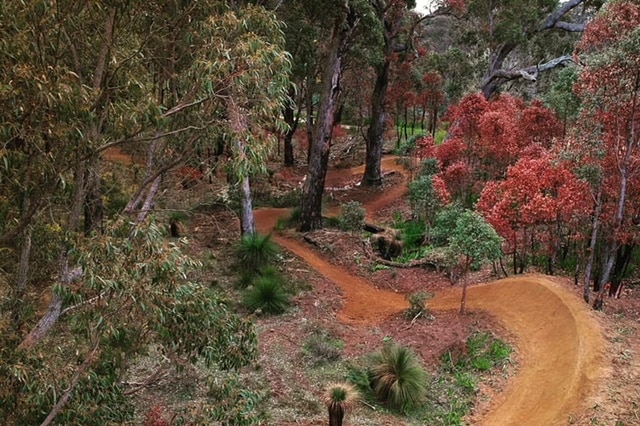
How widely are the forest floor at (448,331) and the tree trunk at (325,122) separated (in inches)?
31.6

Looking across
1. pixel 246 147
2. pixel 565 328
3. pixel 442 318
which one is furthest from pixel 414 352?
pixel 246 147

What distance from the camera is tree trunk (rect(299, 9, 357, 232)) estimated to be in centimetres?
1670

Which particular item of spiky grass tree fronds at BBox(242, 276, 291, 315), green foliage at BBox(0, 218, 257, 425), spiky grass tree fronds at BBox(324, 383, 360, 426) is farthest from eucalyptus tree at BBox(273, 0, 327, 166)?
green foliage at BBox(0, 218, 257, 425)

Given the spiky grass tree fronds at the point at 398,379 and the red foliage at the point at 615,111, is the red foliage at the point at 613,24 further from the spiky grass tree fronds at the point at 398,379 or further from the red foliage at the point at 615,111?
the spiky grass tree fronds at the point at 398,379

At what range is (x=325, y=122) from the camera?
1739 centimetres

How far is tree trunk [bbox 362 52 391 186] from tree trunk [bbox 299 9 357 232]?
680 centimetres

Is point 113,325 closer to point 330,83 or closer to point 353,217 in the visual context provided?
point 330,83

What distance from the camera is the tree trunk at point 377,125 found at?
24266 mm

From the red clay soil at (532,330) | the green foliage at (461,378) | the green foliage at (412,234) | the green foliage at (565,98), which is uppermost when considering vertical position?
the green foliage at (565,98)

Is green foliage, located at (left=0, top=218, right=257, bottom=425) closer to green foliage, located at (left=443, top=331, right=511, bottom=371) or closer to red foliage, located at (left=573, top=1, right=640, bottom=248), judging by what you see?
green foliage, located at (left=443, top=331, right=511, bottom=371)

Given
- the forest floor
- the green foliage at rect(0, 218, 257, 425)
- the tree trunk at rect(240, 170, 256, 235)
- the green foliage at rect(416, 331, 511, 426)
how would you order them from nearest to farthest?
the green foliage at rect(0, 218, 257, 425), the forest floor, the green foliage at rect(416, 331, 511, 426), the tree trunk at rect(240, 170, 256, 235)

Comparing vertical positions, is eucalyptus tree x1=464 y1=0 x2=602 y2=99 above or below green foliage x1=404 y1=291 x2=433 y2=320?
→ above

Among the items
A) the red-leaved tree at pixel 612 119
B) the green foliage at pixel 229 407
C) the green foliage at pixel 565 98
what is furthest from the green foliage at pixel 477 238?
the green foliage at pixel 229 407

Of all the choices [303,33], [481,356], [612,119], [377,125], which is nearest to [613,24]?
[612,119]
